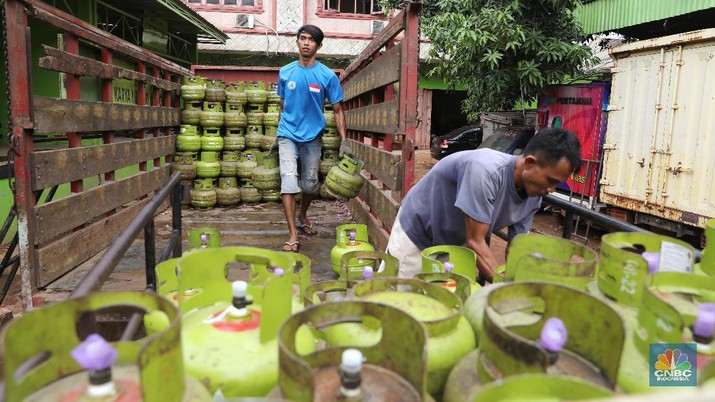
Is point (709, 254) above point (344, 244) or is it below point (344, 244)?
above

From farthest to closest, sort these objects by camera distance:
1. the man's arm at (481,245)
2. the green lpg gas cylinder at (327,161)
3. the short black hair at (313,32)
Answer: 1. the green lpg gas cylinder at (327,161)
2. the short black hair at (313,32)
3. the man's arm at (481,245)

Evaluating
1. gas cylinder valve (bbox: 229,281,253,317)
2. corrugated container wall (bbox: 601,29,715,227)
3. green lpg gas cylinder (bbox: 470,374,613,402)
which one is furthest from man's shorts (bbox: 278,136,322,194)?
corrugated container wall (bbox: 601,29,715,227)

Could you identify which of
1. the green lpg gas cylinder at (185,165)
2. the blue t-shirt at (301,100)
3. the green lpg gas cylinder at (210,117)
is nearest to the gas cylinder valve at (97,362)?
the blue t-shirt at (301,100)

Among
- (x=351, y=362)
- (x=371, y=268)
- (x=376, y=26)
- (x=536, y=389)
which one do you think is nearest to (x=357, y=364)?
(x=351, y=362)

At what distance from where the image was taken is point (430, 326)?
1317 millimetres

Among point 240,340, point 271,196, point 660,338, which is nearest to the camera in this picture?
point 660,338

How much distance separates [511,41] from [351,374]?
402 inches

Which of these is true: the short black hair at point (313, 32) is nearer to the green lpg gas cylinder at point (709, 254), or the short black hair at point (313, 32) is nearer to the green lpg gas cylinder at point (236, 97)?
the green lpg gas cylinder at point (236, 97)

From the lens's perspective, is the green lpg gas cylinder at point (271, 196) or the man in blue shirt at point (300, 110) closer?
the man in blue shirt at point (300, 110)

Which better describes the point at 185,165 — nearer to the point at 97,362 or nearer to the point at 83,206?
the point at 83,206

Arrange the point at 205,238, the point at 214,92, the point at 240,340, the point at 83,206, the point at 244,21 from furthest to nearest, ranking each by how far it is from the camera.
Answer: the point at 244,21 → the point at 214,92 → the point at 83,206 → the point at 205,238 → the point at 240,340

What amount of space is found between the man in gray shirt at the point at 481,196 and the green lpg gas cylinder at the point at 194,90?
16.9 ft

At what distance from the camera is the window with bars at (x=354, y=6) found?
1834 centimetres

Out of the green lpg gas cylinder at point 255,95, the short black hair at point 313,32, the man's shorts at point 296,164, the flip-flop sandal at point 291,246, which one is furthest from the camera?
the green lpg gas cylinder at point 255,95
